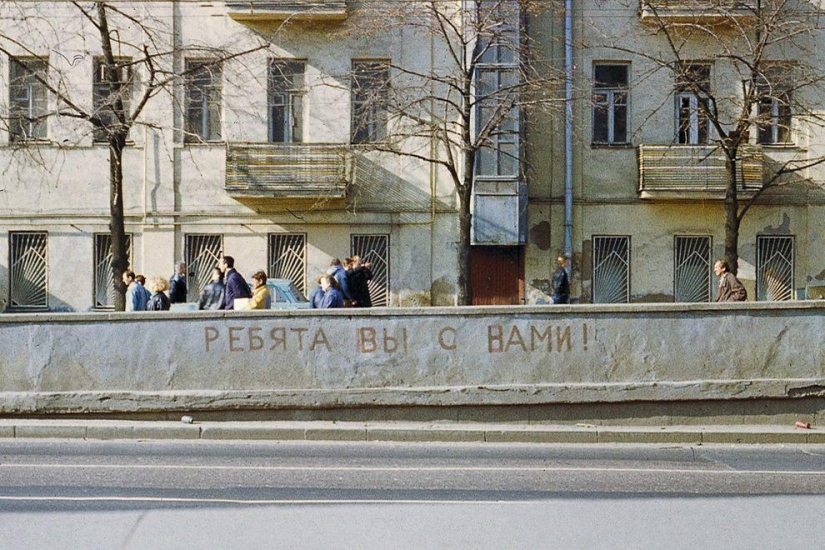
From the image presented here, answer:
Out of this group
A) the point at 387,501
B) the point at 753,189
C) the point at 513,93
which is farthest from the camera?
the point at 753,189

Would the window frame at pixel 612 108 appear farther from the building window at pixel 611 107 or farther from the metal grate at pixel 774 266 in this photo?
the metal grate at pixel 774 266

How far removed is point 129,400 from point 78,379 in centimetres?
70

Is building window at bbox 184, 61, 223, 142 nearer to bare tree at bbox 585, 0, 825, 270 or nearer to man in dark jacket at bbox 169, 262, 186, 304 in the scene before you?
man in dark jacket at bbox 169, 262, 186, 304

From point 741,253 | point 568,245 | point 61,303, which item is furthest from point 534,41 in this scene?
point 61,303

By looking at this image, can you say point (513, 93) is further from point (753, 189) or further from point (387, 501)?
point (387, 501)

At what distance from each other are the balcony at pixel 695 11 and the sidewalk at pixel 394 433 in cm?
1215

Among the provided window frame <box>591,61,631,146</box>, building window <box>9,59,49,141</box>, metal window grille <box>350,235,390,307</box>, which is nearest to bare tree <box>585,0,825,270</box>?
window frame <box>591,61,631,146</box>

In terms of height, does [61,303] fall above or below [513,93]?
below

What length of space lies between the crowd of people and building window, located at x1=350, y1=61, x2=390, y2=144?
16.1ft

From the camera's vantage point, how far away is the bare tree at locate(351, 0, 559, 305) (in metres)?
20.8

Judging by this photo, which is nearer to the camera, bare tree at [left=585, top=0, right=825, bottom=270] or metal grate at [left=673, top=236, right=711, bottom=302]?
bare tree at [left=585, top=0, right=825, bottom=270]

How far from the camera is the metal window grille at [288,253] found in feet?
79.7

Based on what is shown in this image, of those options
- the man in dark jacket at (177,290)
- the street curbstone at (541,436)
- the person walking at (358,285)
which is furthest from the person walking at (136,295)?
the street curbstone at (541,436)

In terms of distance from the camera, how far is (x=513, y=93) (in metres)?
21.3
